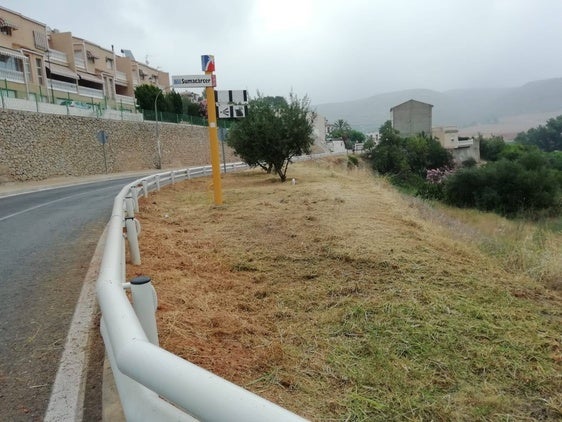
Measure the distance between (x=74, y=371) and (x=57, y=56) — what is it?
5899 cm

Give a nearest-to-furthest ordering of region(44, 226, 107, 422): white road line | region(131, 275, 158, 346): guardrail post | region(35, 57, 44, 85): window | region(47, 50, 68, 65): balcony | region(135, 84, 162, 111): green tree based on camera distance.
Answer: region(131, 275, 158, 346): guardrail post → region(44, 226, 107, 422): white road line → region(35, 57, 44, 85): window → region(47, 50, 68, 65): balcony → region(135, 84, 162, 111): green tree

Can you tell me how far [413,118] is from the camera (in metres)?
102

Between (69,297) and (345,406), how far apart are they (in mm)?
3684

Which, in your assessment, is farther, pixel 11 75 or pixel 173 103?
pixel 173 103

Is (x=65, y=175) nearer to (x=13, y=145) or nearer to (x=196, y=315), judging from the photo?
(x=13, y=145)

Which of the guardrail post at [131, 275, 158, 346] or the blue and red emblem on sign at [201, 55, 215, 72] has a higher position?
the blue and red emblem on sign at [201, 55, 215, 72]

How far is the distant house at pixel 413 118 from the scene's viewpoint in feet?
327

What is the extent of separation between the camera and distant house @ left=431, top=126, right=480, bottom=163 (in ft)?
275

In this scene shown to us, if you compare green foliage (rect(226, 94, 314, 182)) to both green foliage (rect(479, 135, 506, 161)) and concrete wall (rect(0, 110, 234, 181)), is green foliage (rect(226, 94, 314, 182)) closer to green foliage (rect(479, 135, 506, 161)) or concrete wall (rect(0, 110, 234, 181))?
concrete wall (rect(0, 110, 234, 181))

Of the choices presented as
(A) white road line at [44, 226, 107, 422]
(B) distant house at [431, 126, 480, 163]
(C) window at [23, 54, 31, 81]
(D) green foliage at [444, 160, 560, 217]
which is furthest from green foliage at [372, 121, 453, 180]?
(A) white road line at [44, 226, 107, 422]

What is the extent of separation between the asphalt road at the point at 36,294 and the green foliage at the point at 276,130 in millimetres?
9232

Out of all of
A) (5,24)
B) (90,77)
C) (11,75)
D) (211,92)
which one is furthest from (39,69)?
(211,92)

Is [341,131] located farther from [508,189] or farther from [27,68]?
[27,68]

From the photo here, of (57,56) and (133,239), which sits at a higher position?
(57,56)
